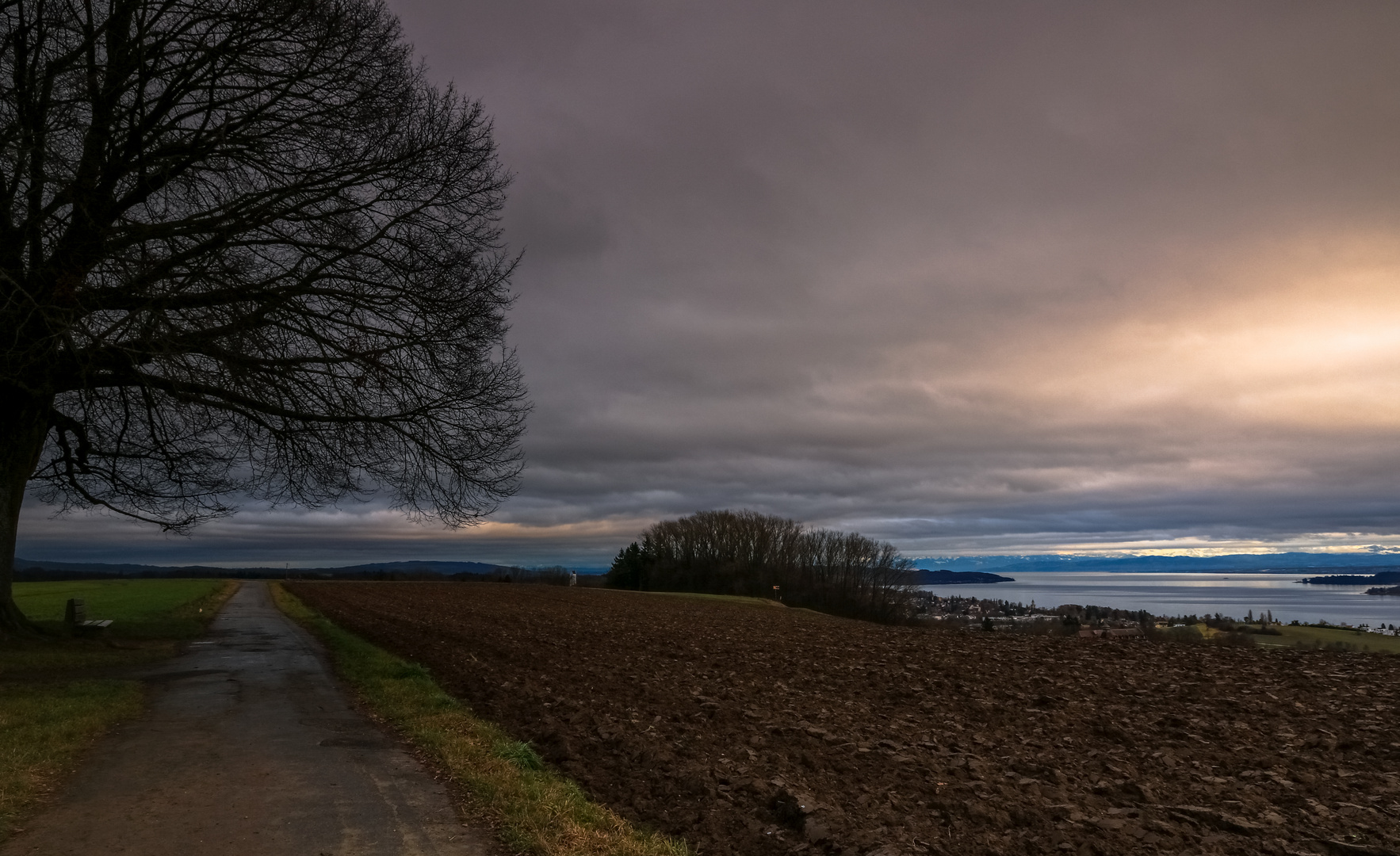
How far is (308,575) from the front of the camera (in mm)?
122375

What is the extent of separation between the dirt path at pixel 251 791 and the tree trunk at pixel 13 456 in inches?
247

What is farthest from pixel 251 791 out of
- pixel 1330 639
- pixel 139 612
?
pixel 139 612

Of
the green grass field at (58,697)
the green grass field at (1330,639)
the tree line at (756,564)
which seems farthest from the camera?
the tree line at (756,564)

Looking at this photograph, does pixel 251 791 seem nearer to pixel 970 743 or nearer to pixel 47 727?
pixel 47 727

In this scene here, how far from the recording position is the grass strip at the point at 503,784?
19.8 feet

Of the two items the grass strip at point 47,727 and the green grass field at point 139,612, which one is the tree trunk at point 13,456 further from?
the green grass field at point 139,612

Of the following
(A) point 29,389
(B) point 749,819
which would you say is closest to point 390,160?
(A) point 29,389

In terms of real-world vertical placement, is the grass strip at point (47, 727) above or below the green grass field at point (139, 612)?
above

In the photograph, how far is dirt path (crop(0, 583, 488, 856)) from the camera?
238 inches

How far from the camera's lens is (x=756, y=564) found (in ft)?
332

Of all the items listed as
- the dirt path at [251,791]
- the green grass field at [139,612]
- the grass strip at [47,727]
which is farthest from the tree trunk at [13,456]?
the dirt path at [251,791]

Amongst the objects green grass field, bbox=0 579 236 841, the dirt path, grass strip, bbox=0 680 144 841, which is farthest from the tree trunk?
the dirt path

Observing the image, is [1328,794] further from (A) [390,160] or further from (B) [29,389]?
(B) [29,389]

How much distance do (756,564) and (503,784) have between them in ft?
312
